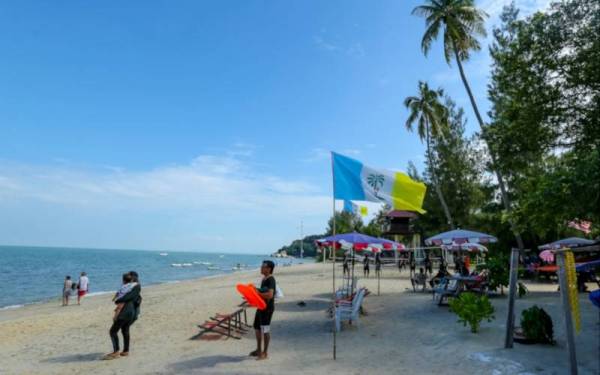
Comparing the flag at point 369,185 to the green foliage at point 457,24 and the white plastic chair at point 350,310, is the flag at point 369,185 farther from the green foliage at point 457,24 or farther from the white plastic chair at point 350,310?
the green foliage at point 457,24

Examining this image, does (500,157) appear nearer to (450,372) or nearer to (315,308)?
(315,308)

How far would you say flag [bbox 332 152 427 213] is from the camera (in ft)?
24.4

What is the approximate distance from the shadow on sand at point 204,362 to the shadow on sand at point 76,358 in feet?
6.68

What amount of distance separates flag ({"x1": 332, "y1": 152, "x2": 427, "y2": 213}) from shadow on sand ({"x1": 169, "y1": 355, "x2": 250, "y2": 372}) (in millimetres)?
3446

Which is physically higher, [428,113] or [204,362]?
[428,113]

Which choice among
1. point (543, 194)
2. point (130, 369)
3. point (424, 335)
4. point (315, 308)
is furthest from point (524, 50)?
point (130, 369)

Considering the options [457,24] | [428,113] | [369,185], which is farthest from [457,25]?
[369,185]

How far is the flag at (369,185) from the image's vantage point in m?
7.45

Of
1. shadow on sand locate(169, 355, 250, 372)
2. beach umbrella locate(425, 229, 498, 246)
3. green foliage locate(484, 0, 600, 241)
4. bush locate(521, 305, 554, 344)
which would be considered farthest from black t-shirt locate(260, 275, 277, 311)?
beach umbrella locate(425, 229, 498, 246)

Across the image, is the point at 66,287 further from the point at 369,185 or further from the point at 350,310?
the point at 369,185

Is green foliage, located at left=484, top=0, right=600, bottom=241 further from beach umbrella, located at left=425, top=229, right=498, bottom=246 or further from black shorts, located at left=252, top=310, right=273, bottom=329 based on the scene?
black shorts, located at left=252, top=310, right=273, bottom=329

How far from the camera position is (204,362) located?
22.7ft

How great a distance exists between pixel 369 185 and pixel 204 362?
436 centimetres

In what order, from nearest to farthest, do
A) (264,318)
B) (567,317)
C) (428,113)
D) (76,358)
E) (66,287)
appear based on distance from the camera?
1. (567,317)
2. (264,318)
3. (76,358)
4. (66,287)
5. (428,113)
